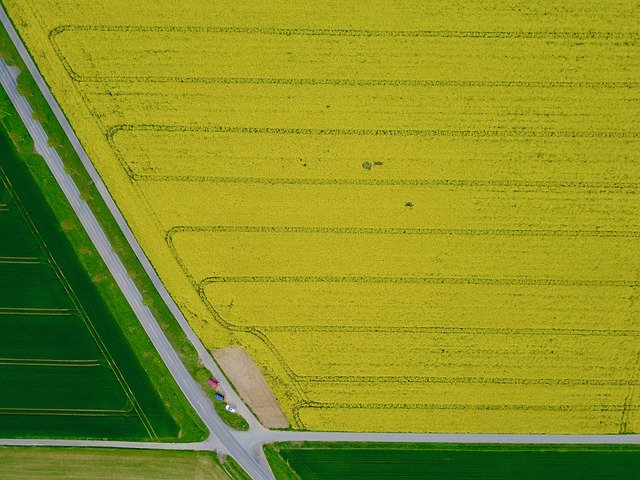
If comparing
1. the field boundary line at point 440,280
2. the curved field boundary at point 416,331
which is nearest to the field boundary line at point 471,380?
the curved field boundary at point 416,331

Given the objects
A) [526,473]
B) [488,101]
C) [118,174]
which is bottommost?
[526,473]

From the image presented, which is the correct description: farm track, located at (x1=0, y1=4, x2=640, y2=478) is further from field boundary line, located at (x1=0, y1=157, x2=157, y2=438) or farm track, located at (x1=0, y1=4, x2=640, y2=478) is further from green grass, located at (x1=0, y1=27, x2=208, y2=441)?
field boundary line, located at (x1=0, y1=157, x2=157, y2=438)

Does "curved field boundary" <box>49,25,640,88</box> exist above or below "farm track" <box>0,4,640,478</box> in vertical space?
above

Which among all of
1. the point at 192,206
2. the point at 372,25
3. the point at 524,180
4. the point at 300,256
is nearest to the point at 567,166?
the point at 524,180

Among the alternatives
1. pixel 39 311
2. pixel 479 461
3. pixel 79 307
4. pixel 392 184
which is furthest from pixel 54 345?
pixel 479 461

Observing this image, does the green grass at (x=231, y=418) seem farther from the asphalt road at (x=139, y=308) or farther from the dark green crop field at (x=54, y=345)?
the dark green crop field at (x=54, y=345)

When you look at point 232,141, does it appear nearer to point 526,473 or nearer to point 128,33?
point 128,33

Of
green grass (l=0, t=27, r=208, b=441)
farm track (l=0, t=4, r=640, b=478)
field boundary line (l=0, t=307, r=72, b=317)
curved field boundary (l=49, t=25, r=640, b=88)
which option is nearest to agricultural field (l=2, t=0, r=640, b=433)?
curved field boundary (l=49, t=25, r=640, b=88)

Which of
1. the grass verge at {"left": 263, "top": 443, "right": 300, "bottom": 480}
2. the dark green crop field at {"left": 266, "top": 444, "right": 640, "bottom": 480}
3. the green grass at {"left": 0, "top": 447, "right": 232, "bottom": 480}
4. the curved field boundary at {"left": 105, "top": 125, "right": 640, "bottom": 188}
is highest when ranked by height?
the curved field boundary at {"left": 105, "top": 125, "right": 640, "bottom": 188}
